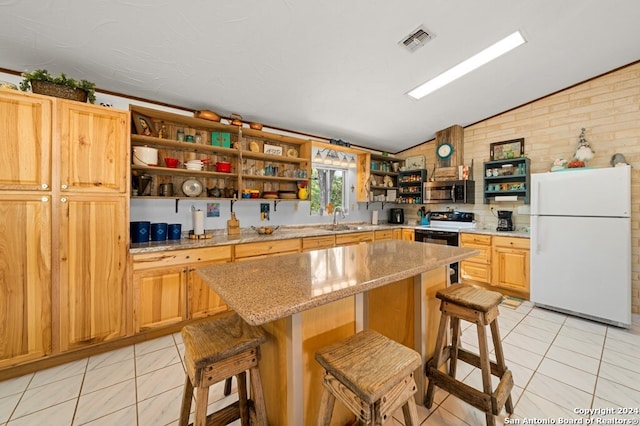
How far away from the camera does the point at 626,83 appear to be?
3064 mm

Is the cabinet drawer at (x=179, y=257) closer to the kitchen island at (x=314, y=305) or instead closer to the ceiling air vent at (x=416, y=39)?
the kitchen island at (x=314, y=305)

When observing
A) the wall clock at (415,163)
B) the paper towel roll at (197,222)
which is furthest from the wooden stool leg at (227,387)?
the wall clock at (415,163)

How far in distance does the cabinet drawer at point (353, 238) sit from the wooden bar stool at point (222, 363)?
256 cm

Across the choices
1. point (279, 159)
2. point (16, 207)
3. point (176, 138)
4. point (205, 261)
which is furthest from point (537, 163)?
point (16, 207)

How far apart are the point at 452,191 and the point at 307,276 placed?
379 cm

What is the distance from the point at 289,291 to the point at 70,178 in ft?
7.30

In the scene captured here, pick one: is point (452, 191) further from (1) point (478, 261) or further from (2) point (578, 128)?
(2) point (578, 128)

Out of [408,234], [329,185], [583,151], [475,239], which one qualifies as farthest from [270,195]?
[583,151]

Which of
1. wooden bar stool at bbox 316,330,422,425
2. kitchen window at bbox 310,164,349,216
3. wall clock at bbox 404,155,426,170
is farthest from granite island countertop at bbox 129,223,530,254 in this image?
wooden bar stool at bbox 316,330,422,425

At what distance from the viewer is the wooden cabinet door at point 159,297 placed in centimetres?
233

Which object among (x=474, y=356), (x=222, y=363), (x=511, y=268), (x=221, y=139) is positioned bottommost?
(x=474, y=356)

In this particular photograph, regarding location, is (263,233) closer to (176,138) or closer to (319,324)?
(176,138)

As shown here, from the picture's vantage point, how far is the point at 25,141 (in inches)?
75.5

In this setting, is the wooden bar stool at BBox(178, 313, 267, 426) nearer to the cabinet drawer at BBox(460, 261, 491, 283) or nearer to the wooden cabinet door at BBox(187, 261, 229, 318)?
the wooden cabinet door at BBox(187, 261, 229, 318)
